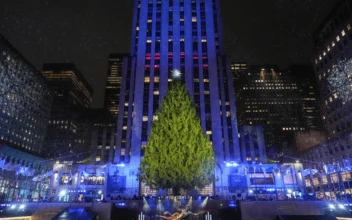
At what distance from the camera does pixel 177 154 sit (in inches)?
982

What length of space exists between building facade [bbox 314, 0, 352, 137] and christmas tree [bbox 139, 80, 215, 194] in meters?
52.5

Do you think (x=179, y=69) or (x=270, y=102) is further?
(x=270, y=102)

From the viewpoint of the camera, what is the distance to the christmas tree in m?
24.6

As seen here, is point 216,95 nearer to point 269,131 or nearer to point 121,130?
point 121,130

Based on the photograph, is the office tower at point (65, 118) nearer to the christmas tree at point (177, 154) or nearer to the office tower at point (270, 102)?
the office tower at point (270, 102)

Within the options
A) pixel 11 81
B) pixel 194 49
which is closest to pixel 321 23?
pixel 194 49

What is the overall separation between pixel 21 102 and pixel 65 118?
146 feet

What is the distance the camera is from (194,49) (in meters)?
63.6

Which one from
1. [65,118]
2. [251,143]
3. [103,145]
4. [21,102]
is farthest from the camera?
[65,118]

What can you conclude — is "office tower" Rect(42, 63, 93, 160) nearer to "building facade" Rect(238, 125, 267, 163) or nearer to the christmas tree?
"building facade" Rect(238, 125, 267, 163)

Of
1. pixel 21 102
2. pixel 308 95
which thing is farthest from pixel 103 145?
pixel 308 95

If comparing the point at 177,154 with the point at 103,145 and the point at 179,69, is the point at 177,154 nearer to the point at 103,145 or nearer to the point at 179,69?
the point at 179,69

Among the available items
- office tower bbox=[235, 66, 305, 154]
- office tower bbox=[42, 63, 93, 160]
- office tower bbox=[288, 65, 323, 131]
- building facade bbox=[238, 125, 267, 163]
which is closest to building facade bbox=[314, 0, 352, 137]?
building facade bbox=[238, 125, 267, 163]

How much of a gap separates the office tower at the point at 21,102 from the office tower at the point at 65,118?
11072mm
